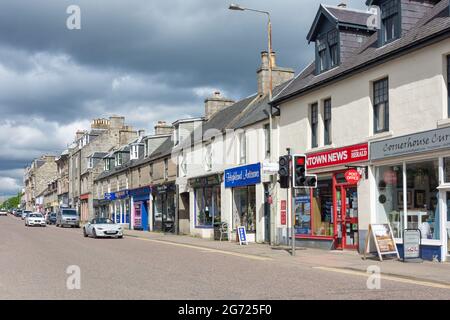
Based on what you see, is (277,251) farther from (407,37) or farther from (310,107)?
(407,37)

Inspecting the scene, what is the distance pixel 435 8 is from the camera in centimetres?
1809

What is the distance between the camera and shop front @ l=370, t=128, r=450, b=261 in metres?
15.8

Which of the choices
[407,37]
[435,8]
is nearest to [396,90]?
[407,37]

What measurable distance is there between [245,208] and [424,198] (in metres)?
12.4

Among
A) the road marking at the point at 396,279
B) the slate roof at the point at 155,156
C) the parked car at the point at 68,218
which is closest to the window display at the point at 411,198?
the road marking at the point at 396,279

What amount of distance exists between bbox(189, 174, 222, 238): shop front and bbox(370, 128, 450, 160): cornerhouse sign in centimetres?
1292

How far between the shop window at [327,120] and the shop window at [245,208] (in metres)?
6.22

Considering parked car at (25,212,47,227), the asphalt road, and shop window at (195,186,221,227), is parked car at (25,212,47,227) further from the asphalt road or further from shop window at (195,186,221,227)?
the asphalt road

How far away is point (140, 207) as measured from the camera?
45.7 m

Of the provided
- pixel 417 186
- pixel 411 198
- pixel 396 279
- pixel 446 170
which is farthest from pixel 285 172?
pixel 396 279

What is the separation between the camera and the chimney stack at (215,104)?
38812 millimetres

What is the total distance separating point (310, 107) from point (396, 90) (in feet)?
17.9

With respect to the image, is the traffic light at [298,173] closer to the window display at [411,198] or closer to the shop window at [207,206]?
the window display at [411,198]

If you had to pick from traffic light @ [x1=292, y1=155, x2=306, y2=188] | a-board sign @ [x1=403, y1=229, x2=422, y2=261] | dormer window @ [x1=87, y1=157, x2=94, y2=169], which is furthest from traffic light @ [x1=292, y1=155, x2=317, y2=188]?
dormer window @ [x1=87, y1=157, x2=94, y2=169]
